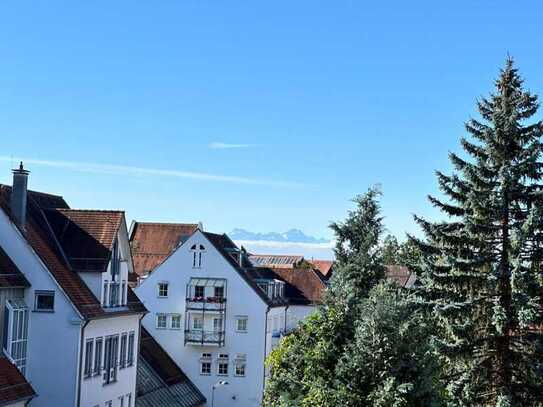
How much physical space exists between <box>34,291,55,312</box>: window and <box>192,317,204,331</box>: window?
84.6 ft

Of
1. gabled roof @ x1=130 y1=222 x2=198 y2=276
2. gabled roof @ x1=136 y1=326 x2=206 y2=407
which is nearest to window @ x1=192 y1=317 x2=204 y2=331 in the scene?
gabled roof @ x1=136 y1=326 x2=206 y2=407

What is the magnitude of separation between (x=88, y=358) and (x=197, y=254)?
78.9 feet

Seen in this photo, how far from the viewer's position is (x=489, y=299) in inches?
1176

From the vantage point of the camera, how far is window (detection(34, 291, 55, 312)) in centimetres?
2922

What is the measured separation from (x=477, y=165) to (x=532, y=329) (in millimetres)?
6425

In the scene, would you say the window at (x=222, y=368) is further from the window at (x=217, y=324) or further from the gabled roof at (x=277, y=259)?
the gabled roof at (x=277, y=259)

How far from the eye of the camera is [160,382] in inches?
1772

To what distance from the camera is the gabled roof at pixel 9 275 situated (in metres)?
27.9

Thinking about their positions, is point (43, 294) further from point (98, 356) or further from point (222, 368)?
point (222, 368)

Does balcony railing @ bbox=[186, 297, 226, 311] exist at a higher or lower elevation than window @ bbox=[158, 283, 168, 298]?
lower

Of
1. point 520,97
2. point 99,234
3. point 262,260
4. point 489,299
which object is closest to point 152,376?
point 99,234

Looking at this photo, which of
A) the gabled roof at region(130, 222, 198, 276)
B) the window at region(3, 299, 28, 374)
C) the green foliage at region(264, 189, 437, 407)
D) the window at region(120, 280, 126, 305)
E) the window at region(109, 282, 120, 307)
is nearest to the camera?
the green foliage at region(264, 189, 437, 407)

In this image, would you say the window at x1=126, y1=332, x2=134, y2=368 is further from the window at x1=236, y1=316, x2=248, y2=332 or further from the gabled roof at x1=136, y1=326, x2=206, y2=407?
the window at x1=236, y1=316, x2=248, y2=332

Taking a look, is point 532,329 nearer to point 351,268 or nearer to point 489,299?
point 489,299
